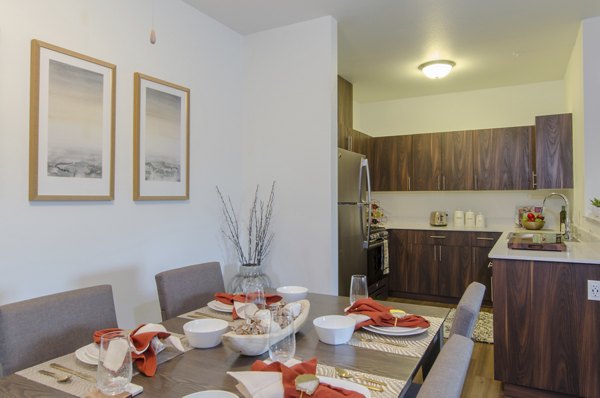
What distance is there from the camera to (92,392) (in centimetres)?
100

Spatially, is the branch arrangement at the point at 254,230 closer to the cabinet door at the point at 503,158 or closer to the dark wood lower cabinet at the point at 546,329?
the dark wood lower cabinet at the point at 546,329

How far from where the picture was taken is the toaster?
5.05m

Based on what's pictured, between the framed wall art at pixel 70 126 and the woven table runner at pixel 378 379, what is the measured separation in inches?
67.8

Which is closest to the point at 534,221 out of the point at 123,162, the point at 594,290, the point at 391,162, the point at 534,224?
the point at 534,224

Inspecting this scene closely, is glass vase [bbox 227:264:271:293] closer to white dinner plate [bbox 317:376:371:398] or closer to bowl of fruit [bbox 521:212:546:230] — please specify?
white dinner plate [bbox 317:376:371:398]

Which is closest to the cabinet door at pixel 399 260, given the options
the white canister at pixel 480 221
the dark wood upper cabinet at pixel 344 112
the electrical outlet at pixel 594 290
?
the white canister at pixel 480 221

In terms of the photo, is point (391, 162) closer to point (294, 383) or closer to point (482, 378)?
point (482, 378)

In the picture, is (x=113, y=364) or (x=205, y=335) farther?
(x=205, y=335)

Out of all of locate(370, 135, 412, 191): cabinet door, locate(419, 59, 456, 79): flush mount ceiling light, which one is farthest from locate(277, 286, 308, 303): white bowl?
locate(370, 135, 412, 191): cabinet door

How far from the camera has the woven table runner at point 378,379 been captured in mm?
1007

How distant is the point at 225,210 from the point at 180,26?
1.46 metres

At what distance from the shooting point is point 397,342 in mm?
1369

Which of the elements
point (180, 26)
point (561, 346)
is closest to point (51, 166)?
point (180, 26)

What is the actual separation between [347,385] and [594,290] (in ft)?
6.66
